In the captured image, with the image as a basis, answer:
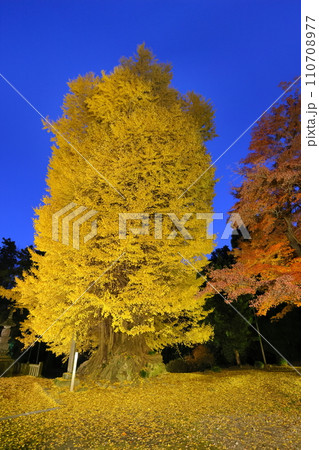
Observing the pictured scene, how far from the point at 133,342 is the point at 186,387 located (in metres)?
2.56

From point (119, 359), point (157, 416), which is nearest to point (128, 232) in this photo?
point (119, 359)

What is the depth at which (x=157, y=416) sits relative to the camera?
208 inches

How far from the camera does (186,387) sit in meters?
7.93

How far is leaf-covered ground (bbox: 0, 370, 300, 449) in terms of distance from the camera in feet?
13.1

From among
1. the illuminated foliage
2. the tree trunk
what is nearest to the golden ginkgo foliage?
the tree trunk

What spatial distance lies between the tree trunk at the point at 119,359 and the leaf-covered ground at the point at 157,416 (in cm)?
61

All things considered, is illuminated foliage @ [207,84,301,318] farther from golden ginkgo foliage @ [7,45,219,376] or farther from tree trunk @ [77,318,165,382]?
tree trunk @ [77,318,165,382]

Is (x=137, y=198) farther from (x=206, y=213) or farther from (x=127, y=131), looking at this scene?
(x=206, y=213)

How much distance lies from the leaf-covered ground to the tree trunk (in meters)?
0.61

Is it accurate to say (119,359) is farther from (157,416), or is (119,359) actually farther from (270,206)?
(270,206)

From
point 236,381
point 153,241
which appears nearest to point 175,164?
point 153,241

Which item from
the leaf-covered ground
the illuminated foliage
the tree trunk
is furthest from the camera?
the tree trunk

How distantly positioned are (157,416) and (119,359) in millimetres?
4112
